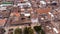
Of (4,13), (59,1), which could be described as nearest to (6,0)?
(4,13)

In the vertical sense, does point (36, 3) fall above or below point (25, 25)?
above

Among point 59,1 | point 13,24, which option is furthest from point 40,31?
point 59,1

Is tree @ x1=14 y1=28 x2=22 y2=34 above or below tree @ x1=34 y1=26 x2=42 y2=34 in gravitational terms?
above

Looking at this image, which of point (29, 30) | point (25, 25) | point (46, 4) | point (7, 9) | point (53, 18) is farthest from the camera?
point (46, 4)

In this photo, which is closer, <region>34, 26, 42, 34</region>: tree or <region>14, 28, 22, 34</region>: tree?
<region>14, 28, 22, 34</region>: tree

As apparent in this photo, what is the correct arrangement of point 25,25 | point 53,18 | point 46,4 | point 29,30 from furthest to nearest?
point 46,4 < point 53,18 < point 25,25 < point 29,30

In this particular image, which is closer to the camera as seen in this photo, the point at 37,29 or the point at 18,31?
the point at 18,31

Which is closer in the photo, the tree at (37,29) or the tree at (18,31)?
the tree at (18,31)

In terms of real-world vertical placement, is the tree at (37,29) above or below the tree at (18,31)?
below

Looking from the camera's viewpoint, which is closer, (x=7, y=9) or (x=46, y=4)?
(x=7, y=9)

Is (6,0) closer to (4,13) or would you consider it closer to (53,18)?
(4,13)
